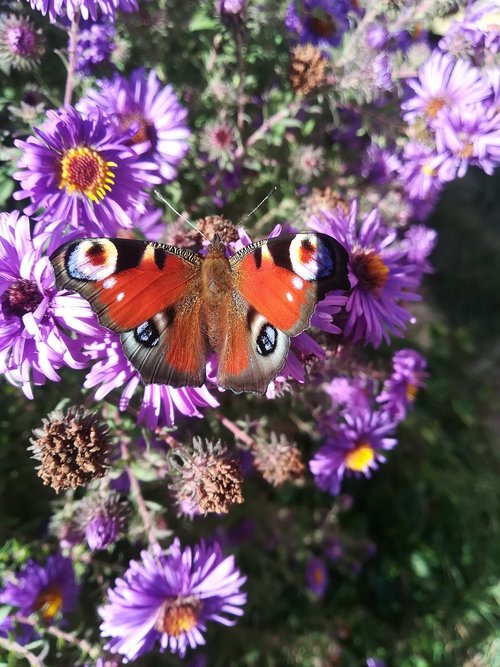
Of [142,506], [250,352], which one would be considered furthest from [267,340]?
[142,506]

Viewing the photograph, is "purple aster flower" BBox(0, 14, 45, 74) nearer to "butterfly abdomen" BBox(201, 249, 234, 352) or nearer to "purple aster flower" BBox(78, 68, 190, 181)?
"purple aster flower" BBox(78, 68, 190, 181)

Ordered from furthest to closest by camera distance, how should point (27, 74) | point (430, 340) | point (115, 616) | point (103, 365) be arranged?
point (430, 340)
point (27, 74)
point (115, 616)
point (103, 365)

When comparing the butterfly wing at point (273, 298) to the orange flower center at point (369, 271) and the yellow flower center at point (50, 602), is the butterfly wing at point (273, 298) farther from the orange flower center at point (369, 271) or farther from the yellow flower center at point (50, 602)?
the yellow flower center at point (50, 602)

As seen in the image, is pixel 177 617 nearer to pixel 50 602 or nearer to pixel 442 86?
pixel 50 602

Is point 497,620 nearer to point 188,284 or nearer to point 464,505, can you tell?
point 464,505

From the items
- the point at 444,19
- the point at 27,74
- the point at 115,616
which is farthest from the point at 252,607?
the point at 444,19

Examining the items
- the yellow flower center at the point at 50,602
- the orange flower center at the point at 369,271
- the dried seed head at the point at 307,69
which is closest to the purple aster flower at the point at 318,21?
the dried seed head at the point at 307,69
